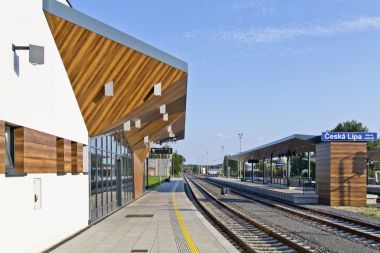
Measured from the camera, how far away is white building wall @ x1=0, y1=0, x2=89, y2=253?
8445 mm

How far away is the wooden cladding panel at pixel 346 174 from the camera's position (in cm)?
2648

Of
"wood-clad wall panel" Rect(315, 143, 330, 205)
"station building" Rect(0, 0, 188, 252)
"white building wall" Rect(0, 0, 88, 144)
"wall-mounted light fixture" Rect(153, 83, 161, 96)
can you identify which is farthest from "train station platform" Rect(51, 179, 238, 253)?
"wood-clad wall panel" Rect(315, 143, 330, 205)

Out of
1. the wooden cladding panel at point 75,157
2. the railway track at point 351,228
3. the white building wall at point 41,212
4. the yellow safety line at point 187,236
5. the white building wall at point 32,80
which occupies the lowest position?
the railway track at point 351,228

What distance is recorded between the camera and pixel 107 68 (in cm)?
1370

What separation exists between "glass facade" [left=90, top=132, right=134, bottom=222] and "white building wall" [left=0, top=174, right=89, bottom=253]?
1775 millimetres

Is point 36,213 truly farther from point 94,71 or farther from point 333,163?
point 333,163

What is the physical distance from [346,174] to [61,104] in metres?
18.9

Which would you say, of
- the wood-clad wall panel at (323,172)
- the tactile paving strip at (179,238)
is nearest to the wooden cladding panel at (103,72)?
the tactile paving strip at (179,238)

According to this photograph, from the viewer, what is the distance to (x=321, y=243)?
1330 cm

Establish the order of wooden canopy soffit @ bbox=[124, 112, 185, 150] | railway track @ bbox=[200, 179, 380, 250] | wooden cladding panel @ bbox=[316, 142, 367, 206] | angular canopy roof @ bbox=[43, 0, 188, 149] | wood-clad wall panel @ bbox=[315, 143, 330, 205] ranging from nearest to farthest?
angular canopy roof @ bbox=[43, 0, 188, 149], railway track @ bbox=[200, 179, 380, 250], wooden cladding panel @ bbox=[316, 142, 367, 206], wood-clad wall panel @ bbox=[315, 143, 330, 205], wooden canopy soffit @ bbox=[124, 112, 185, 150]

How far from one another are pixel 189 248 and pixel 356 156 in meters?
18.1

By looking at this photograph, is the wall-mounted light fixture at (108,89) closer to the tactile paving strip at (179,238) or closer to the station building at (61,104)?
the station building at (61,104)

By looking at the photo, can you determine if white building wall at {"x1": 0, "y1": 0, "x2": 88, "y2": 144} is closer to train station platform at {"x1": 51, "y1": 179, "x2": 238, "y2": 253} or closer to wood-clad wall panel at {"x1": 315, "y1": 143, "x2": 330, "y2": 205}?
train station platform at {"x1": 51, "y1": 179, "x2": 238, "y2": 253}

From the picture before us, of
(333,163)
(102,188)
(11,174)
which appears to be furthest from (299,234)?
(333,163)
